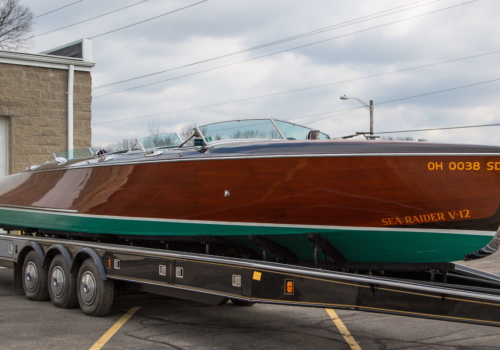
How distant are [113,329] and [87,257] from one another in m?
1.25

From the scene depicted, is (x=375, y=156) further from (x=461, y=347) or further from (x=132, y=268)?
(x=132, y=268)

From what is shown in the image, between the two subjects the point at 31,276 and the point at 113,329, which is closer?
the point at 113,329

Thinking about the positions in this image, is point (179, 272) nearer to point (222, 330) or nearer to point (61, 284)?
point (222, 330)

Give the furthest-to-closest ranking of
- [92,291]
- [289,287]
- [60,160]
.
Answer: [60,160]
[92,291]
[289,287]

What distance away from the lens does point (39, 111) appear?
1627 centimetres

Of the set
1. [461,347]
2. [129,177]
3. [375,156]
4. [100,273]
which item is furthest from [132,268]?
[461,347]

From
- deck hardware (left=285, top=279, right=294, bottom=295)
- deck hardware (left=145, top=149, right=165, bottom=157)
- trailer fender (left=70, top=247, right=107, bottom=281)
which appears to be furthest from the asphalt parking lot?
deck hardware (left=145, top=149, right=165, bottom=157)

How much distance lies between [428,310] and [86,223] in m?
4.69

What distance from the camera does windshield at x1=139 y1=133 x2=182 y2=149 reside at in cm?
728

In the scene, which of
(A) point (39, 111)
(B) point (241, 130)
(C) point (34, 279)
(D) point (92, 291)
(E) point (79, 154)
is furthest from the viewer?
(A) point (39, 111)

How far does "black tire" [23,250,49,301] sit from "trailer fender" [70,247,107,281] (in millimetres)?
805

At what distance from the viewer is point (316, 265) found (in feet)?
19.3

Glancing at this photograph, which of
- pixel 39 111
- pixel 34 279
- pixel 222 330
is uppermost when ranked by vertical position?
pixel 39 111

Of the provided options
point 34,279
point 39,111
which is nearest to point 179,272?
point 34,279
